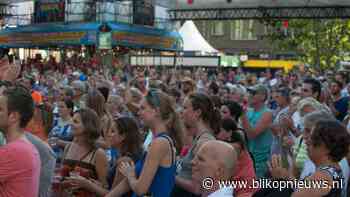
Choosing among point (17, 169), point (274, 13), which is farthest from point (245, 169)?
point (274, 13)

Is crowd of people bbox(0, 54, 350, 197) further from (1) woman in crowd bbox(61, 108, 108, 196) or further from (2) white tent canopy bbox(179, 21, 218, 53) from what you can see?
(2) white tent canopy bbox(179, 21, 218, 53)

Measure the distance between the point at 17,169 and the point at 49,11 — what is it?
22787 mm

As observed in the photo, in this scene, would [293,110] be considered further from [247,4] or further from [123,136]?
[247,4]

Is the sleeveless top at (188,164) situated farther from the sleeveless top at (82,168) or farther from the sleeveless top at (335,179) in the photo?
the sleeveless top at (335,179)

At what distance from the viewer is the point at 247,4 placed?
75.7 feet

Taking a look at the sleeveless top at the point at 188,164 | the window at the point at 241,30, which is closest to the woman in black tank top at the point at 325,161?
the sleeveless top at the point at 188,164

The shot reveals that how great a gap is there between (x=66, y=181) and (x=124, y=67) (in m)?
19.0

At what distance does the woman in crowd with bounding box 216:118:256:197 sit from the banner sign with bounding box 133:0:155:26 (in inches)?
792

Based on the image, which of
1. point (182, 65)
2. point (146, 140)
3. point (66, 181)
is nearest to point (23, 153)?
point (66, 181)

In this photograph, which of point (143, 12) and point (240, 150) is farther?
point (143, 12)

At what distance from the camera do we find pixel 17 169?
10.3 feet

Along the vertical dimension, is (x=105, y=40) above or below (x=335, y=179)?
above

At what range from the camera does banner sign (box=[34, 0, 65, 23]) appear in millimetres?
24500

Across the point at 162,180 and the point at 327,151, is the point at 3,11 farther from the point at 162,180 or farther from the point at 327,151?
the point at 327,151
